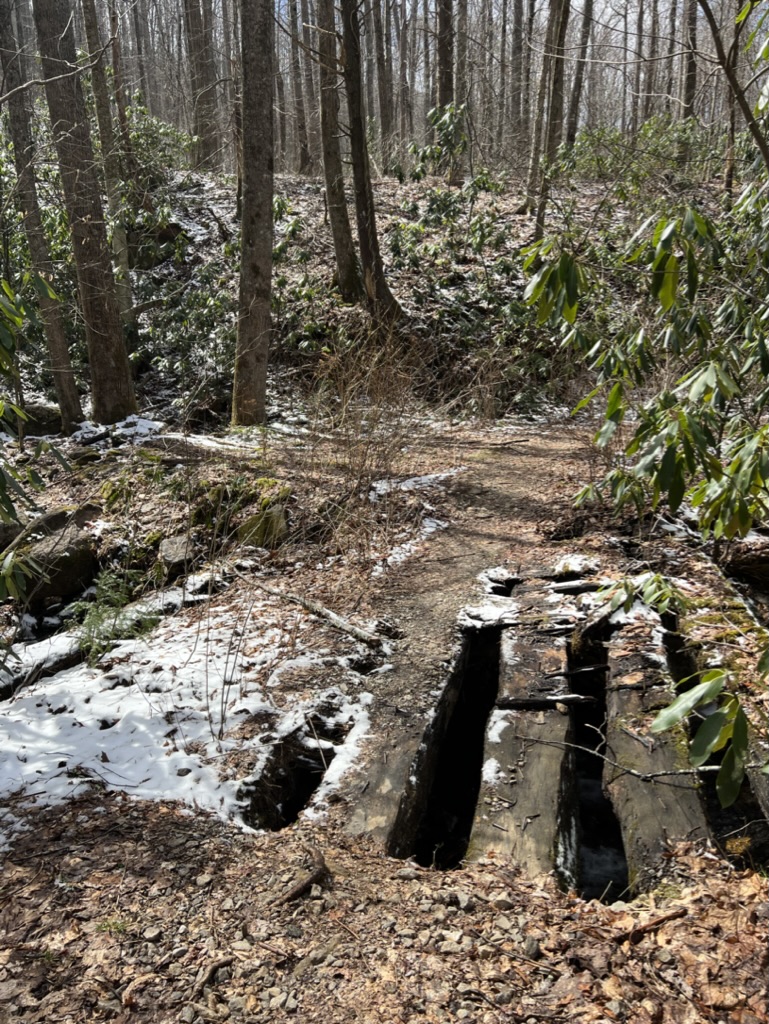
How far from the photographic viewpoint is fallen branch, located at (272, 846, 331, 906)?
8.71 ft

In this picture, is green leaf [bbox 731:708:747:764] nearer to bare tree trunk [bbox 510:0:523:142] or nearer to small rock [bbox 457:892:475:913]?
small rock [bbox 457:892:475:913]

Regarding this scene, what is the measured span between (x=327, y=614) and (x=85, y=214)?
626cm

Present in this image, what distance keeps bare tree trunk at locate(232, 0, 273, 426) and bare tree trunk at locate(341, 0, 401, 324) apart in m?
1.85

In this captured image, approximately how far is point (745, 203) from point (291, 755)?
3254 millimetres

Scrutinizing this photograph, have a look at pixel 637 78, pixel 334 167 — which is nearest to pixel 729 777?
pixel 334 167

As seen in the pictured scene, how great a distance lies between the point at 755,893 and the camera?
8.44 feet

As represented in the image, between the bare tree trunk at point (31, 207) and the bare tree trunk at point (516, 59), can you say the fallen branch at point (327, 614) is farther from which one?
the bare tree trunk at point (516, 59)

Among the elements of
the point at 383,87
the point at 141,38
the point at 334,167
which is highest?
the point at 141,38

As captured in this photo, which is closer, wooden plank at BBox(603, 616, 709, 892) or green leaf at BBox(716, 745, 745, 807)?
green leaf at BBox(716, 745, 745, 807)

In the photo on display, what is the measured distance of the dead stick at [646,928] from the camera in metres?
2.42

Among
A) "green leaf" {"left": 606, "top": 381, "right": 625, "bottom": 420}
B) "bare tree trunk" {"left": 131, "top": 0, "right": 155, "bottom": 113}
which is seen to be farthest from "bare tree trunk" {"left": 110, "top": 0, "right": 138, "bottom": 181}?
"bare tree trunk" {"left": 131, "top": 0, "right": 155, "bottom": 113}

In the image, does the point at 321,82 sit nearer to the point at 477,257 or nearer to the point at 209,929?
the point at 477,257

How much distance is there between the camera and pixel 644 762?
3.32 m

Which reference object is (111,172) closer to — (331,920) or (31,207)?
(31,207)
